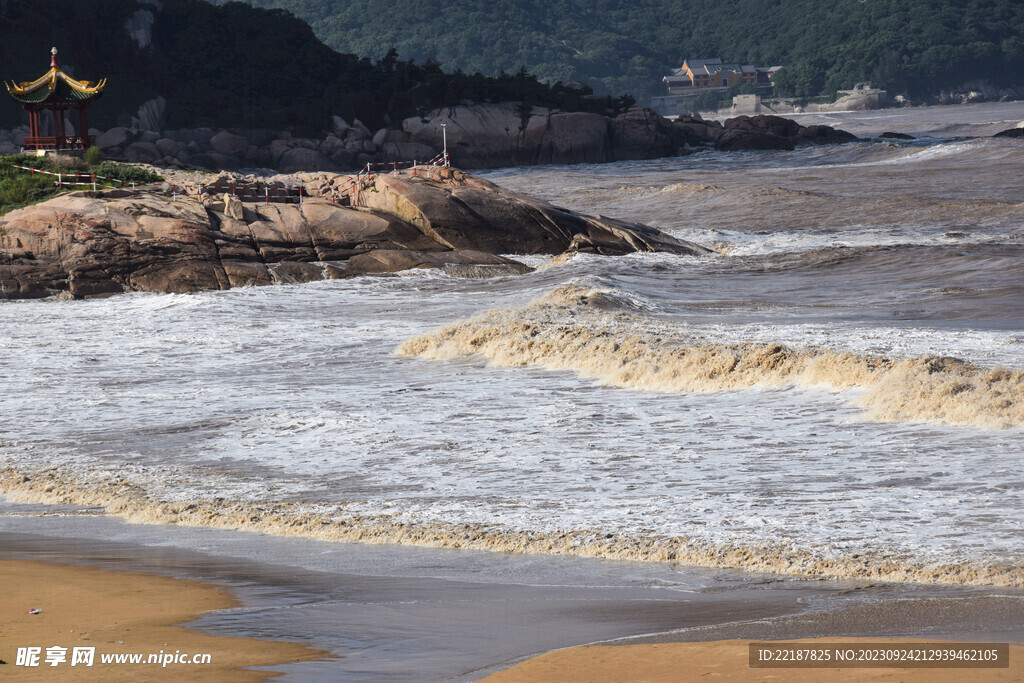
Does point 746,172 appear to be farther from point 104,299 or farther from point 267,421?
point 267,421

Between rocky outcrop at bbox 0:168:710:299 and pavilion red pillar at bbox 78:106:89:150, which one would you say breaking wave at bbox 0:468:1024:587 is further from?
pavilion red pillar at bbox 78:106:89:150

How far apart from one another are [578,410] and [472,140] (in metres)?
65.4

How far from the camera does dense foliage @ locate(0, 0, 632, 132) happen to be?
253ft

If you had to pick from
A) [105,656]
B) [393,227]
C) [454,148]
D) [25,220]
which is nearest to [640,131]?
[454,148]

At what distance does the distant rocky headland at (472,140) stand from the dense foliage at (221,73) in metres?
2.01

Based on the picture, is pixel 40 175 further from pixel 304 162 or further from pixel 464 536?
pixel 304 162

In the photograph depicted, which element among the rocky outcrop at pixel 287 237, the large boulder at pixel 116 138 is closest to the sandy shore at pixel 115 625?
the rocky outcrop at pixel 287 237

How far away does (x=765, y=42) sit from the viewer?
19112 cm

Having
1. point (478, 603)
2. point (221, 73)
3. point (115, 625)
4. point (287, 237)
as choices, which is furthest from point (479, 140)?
point (115, 625)

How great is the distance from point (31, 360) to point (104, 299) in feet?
23.8

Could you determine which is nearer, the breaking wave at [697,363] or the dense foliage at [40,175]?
the breaking wave at [697,363]

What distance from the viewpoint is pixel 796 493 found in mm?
9086

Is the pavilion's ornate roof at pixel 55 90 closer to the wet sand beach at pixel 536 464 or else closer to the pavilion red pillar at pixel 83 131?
the pavilion red pillar at pixel 83 131

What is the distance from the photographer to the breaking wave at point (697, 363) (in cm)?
1174
